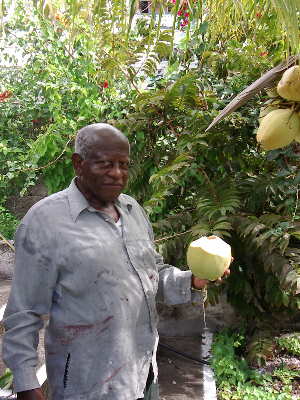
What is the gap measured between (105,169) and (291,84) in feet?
2.16

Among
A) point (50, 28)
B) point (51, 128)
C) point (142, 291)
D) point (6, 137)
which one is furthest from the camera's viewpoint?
point (6, 137)

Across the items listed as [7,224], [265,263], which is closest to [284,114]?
[265,263]

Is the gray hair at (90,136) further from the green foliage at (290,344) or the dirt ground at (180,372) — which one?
the green foliage at (290,344)

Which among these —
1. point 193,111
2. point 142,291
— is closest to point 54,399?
point 142,291

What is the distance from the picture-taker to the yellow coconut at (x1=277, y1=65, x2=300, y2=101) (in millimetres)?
1479

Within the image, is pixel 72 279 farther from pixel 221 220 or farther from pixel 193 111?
pixel 193 111

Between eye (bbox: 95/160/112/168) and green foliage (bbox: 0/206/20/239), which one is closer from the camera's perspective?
eye (bbox: 95/160/112/168)

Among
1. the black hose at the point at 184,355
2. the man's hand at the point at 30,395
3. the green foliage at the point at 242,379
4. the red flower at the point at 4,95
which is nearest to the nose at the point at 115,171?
the man's hand at the point at 30,395

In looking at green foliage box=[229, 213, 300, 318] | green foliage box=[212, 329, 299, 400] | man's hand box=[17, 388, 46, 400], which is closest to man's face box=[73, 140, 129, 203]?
man's hand box=[17, 388, 46, 400]

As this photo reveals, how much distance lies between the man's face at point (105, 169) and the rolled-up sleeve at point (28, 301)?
0.75ft

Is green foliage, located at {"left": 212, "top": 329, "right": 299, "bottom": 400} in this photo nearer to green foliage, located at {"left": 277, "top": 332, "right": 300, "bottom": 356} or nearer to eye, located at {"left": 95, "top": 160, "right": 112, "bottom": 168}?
green foliage, located at {"left": 277, "top": 332, "right": 300, "bottom": 356}

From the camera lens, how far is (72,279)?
1680mm

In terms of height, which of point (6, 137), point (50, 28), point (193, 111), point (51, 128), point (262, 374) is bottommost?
point (262, 374)

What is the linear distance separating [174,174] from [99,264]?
1.45m
